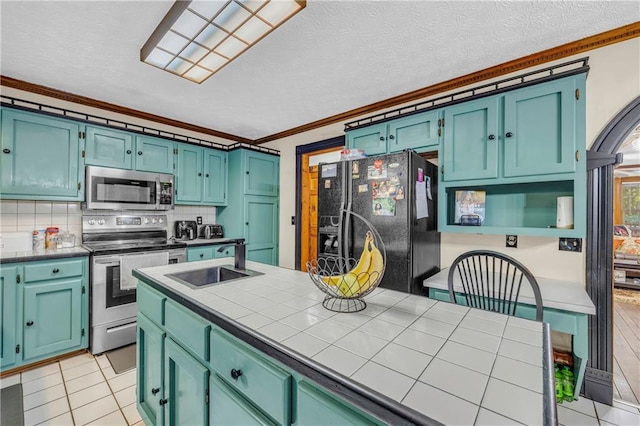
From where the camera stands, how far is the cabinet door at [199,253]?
10.5 feet

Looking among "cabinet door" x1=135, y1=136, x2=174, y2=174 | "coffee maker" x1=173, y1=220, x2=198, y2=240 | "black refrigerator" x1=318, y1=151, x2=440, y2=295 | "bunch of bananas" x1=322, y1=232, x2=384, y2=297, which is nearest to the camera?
"bunch of bananas" x1=322, y1=232, x2=384, y2=297

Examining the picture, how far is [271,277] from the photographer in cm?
156

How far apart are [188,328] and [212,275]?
0.66 meters

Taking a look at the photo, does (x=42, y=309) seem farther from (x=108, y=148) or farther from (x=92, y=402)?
(x=108, y=148)

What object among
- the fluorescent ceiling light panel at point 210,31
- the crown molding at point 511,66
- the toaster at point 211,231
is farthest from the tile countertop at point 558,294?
the toaster at point 211,231

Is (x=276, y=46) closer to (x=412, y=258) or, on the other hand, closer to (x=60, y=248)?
(x=412, y=258)

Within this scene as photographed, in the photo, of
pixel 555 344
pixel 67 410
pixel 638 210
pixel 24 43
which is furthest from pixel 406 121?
pixel 638 210

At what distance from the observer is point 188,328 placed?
116cm

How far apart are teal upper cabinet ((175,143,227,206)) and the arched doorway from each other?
3.74 m

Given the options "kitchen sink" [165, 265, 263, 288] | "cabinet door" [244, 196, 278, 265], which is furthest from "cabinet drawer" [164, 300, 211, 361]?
"cabinet door" [244, 196, 278, 265]

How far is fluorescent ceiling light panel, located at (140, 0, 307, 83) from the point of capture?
1581 mm

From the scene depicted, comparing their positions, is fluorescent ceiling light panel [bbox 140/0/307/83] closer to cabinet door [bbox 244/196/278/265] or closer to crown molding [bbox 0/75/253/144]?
crown molding [bbox 0/75/253/144]

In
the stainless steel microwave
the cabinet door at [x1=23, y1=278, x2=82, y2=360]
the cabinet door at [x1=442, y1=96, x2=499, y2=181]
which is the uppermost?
the cabinet door at [x1=442, y1=96, x2=499, y2=181]

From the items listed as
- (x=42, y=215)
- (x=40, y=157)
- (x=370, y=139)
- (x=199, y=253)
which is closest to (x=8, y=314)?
(x=42, y=215)
